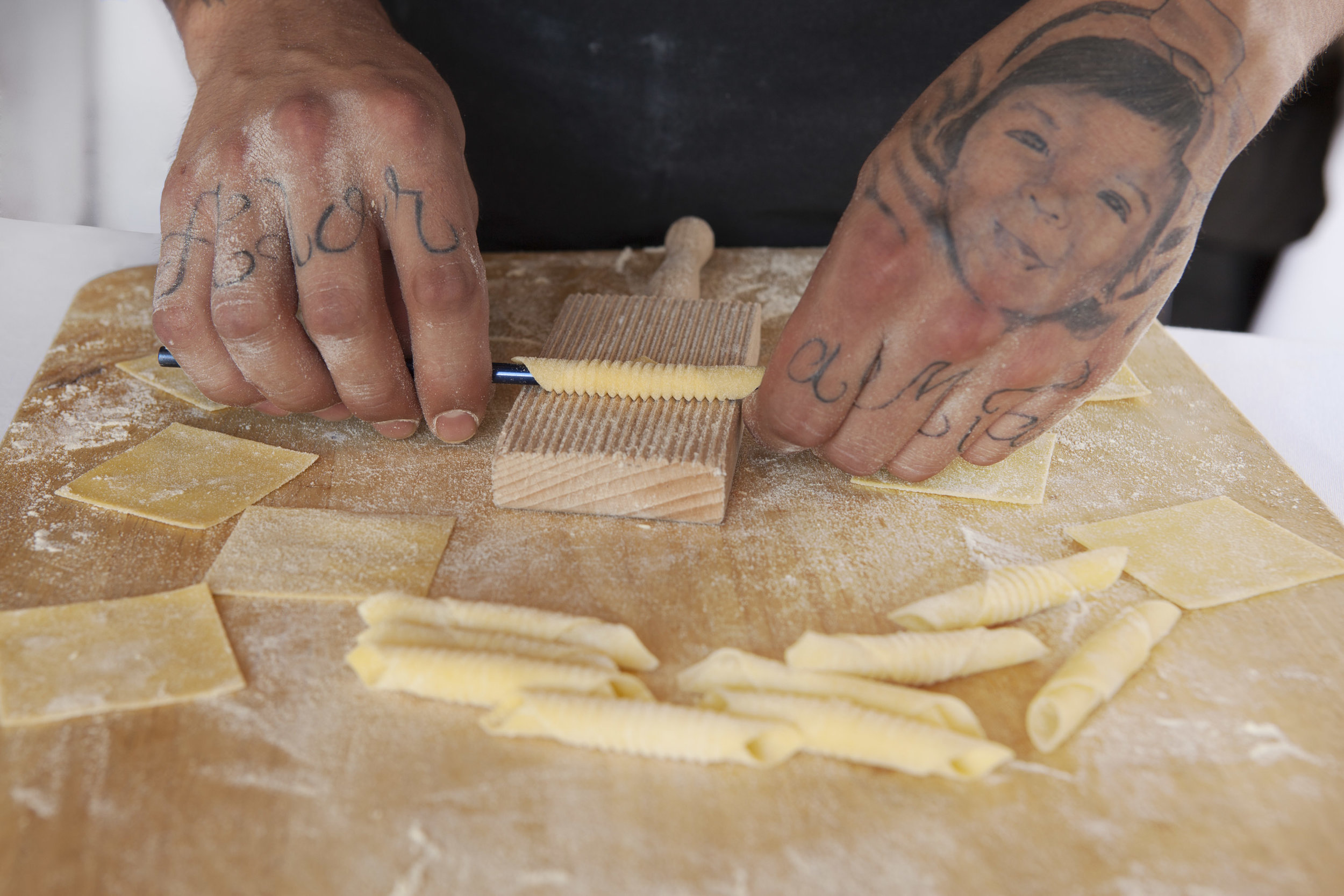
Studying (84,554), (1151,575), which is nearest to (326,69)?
(84,554)

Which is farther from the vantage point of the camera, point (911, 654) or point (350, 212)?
point (350, 212)

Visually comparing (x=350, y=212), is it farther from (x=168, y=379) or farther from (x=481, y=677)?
(x=481, y=677)

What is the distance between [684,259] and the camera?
7.47ft

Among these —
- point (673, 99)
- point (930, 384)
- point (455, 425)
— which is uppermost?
point (673, 99)

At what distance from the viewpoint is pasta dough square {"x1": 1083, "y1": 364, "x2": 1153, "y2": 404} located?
1.95 metres

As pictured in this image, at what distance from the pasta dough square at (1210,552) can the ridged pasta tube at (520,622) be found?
0.77m

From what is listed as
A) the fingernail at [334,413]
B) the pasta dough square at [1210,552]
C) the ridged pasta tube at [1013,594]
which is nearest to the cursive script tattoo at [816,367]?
the ridged pasta tube at [1013,594]

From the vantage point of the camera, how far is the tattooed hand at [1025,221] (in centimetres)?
141

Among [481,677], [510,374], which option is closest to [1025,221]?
[510,374]

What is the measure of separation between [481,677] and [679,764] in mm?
267

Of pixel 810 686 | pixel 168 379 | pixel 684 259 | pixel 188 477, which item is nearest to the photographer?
pixel 810 686

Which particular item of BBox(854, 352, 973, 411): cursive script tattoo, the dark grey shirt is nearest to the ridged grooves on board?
BBox(854, 352, 973, 411): cursive script tattoo

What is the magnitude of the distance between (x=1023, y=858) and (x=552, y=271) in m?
1.80

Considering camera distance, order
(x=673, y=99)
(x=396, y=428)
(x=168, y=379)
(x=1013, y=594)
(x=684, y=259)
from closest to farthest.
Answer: (x=1013, y=594) → (x=396, y=428) → (x=168, y=379) → (x=684, y=259) → (x=673, y=99)
